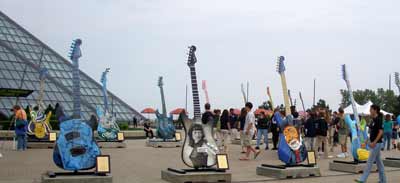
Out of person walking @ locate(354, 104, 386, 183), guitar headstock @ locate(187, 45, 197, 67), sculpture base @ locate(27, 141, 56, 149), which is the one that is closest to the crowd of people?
guitar headstock @ locate(187, 45, 197, 67)

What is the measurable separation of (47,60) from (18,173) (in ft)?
134

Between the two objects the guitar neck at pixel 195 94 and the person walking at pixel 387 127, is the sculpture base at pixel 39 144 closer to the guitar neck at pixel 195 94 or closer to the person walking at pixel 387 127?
the guitar neck at pixel 195 94

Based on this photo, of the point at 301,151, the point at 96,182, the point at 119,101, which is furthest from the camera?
the point at 119,101

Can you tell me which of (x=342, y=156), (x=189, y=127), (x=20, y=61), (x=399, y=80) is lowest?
(x=342, y=156)

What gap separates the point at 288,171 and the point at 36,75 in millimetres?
37943

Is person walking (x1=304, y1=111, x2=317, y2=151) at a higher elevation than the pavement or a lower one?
higher

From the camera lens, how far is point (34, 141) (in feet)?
69.0

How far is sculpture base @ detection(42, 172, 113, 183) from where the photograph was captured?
9322mm

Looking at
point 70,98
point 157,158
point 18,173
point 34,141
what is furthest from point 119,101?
point 18,173

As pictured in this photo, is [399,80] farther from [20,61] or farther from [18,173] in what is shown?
[20,61]

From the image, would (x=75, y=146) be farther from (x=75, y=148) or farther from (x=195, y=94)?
(x=195, y=94)

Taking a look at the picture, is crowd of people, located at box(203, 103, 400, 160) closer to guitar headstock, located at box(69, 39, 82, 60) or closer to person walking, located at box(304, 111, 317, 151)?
person walking, located at box(304, 111, 317, 151)

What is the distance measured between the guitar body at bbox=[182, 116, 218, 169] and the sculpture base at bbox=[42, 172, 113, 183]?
73.0 inches

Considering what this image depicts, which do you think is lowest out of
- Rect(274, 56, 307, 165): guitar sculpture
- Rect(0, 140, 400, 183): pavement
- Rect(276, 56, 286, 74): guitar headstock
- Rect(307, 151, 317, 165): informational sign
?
Rect(0, 140, 400, 183): pavement
